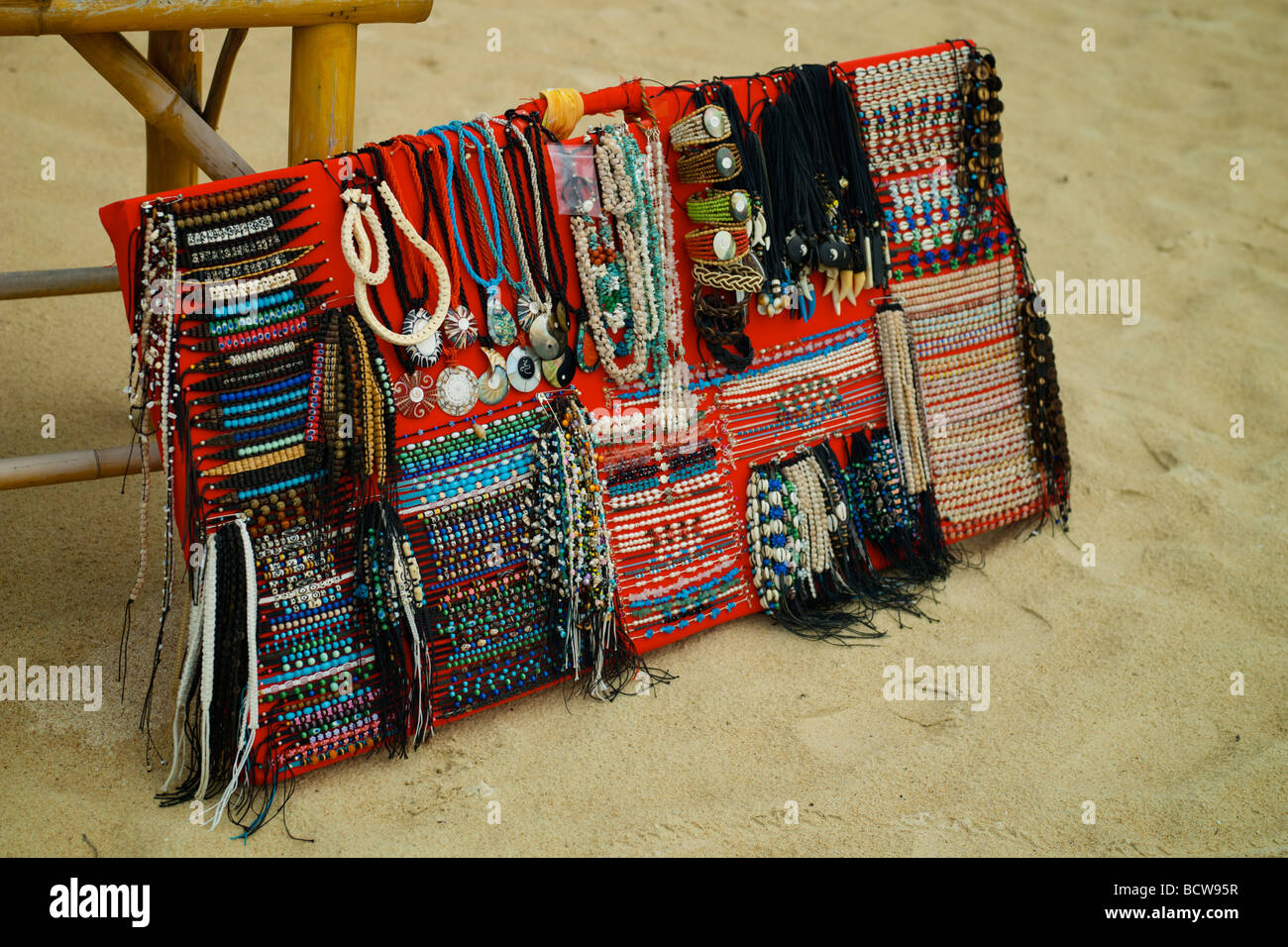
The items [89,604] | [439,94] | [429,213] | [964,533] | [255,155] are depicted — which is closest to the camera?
[429,213]

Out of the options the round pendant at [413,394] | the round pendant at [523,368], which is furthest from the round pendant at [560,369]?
the round pendant at [413,394]

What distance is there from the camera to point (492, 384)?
89.1 inches

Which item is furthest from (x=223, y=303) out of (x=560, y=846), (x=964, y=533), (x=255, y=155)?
(x=255, y=155)

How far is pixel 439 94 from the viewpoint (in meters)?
4.73

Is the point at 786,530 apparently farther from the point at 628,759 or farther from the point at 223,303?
the point at 223,303

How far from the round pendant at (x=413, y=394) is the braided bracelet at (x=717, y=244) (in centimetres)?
66

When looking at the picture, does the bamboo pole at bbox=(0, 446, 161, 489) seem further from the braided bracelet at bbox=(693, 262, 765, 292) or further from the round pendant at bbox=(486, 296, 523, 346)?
the braided bracelet at bbox=(693, 262, 765, 292)

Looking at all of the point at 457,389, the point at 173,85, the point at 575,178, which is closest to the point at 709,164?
the point at 575,178

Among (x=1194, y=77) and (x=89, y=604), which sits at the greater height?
(x=1194, y=77)

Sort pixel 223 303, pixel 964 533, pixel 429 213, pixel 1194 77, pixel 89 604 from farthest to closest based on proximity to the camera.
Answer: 1. pixel 1194 77
2. pixel 964 533
3. pixel 89 604
4. pixel 429 213
5. pixel 223 303

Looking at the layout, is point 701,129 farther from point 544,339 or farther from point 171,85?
point 171,85

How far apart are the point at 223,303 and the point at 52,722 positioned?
0.99 meters

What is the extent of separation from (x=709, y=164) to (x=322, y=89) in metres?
0.82

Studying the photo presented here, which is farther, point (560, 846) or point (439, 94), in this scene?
point (439, 94)
